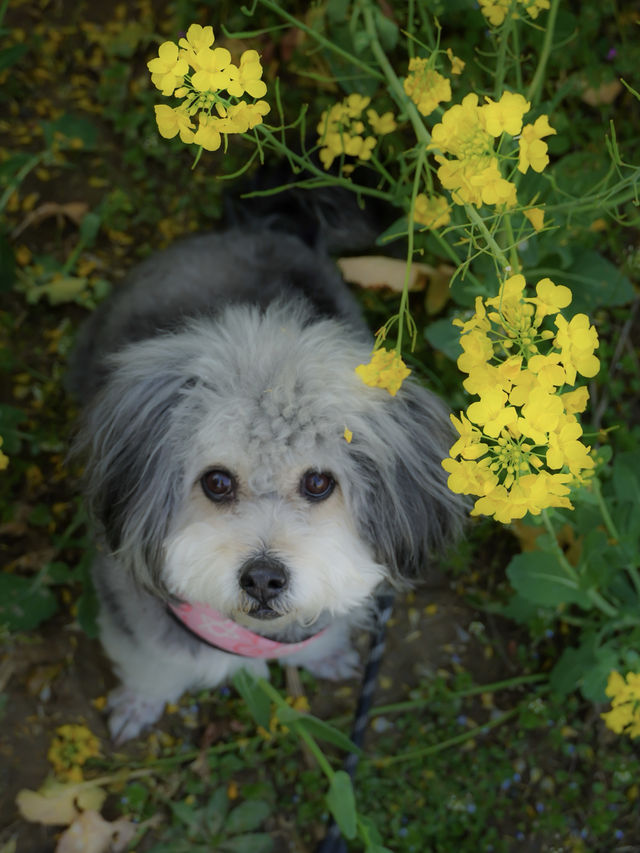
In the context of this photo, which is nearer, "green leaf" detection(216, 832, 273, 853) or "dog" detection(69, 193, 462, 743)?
"dog" detection(69, 193, 462, 743)

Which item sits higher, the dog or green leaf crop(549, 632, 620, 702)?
the dog

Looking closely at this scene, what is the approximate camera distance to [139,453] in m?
1.60

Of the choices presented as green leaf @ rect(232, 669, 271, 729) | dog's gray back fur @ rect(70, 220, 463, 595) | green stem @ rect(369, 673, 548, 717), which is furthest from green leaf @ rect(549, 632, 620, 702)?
green leaf @ rect(232, 669, 271, 729)

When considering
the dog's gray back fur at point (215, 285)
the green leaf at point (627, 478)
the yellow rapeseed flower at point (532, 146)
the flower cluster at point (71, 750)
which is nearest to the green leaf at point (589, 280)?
the green leaf at point (627, 478)

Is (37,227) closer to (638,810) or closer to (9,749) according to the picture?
(9,749)

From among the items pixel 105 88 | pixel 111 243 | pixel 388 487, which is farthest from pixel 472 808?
pixel 105 88

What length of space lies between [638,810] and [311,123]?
2.50m

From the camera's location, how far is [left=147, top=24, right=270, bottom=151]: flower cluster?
1046mm

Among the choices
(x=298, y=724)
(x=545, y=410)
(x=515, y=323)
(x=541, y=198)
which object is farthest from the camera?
(x=541, y=198)

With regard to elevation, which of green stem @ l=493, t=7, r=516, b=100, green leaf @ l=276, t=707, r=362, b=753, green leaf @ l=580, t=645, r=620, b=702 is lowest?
green leaf @ l=276, t=707, r=362, b=753

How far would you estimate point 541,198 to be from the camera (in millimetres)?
1783

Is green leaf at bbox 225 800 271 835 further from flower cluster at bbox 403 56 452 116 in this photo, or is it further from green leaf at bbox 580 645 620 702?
flower cluster at bbox 403 56 452 116

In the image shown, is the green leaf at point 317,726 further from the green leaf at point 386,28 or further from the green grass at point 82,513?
the green leaf at point 386,28

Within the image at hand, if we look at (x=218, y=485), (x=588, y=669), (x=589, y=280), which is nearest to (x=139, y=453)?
(x=218, y=485)
